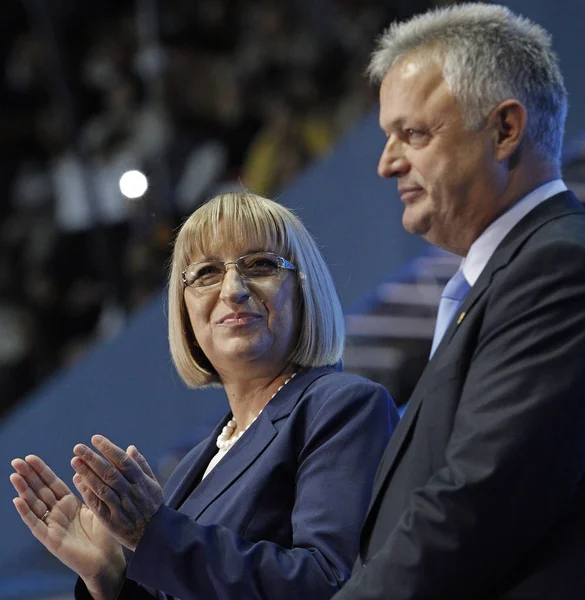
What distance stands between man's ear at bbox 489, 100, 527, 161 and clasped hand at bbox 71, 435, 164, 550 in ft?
2.33

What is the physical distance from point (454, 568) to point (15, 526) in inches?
134

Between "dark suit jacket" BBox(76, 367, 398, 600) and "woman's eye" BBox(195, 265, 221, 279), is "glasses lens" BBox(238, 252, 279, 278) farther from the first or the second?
"dark suit jacket" BBox(76, 367, 398, 600)

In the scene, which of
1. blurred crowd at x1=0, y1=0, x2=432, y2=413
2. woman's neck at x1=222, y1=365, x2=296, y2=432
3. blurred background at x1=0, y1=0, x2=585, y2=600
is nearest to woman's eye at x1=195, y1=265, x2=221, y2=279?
woman's neck at x1=222, y1=365, x2=296, y2=432

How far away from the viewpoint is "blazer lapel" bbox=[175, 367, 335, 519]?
6.65 ft

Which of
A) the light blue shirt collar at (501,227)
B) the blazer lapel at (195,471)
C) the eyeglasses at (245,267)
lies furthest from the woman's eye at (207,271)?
the light blue shirt collar at (501,227)

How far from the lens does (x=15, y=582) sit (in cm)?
442

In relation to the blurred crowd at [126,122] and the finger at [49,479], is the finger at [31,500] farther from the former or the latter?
the blurred crowd at [126,122]

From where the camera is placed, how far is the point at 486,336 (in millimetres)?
1491

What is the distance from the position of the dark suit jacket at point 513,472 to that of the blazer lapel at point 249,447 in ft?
1.83

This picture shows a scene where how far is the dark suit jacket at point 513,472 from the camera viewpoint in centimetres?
140

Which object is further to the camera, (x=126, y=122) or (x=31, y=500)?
(x=126, y=122)

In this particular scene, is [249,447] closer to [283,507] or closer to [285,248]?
[283,507]

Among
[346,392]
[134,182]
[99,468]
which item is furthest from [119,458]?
[134,182]

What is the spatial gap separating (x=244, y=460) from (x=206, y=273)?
37 cm
